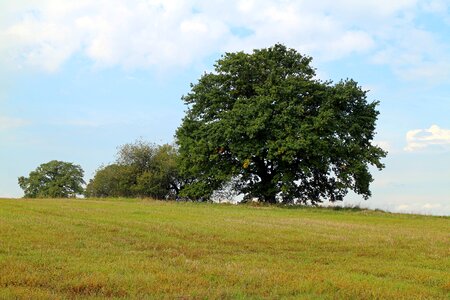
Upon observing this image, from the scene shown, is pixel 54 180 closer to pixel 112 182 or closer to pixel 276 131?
pixel 112 182

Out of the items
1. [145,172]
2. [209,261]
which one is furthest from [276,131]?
[145,172]

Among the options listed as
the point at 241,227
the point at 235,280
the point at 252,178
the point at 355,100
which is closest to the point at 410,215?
the point at 355,100

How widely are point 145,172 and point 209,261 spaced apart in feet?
207

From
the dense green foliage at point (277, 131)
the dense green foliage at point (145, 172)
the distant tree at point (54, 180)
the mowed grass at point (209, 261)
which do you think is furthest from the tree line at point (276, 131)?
the distant tree at point (54, 180)

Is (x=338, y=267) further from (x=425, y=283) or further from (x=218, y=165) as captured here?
(x=218, y=165)

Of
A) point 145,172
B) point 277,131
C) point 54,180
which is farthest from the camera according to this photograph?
point 54,180

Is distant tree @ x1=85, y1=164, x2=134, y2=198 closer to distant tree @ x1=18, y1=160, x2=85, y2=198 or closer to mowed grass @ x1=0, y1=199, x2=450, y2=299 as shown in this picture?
distant tree @ x1=18, y1=160, x2=85, y2=198

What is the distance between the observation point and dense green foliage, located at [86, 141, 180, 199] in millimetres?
75750

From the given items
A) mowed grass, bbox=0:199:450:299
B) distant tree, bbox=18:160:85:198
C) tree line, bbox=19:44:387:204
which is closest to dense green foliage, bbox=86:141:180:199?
distant tree, bbox=18:160:85:198

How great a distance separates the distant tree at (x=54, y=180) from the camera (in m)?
93.4

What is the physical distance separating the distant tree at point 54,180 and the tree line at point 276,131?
5080cm

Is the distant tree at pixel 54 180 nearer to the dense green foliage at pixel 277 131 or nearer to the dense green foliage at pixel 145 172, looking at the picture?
the dense green foliage at pixel 145 172

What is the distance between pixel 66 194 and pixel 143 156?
2160cm

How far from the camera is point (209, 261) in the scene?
13.9 meters
